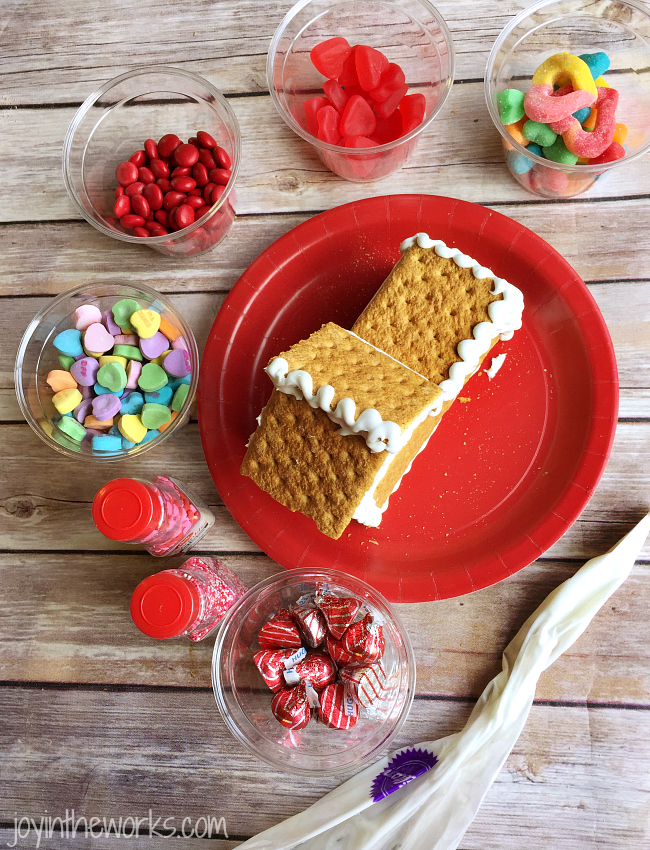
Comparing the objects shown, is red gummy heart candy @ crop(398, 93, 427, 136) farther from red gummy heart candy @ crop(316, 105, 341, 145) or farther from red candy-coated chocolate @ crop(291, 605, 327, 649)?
red candy-coated chocolate @ crop(291, 605, 327, 649)

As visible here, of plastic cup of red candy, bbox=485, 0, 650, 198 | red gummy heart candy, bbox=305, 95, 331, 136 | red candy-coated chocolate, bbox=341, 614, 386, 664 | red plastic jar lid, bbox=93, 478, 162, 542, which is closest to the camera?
red plastic jar lid, bbox=93, 478, 162, 542

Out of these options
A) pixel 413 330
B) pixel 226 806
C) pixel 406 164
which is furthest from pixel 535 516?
pixel 226 806

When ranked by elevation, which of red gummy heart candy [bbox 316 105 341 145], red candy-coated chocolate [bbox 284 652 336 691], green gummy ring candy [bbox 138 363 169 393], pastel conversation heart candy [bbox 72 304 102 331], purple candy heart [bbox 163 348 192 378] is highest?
red gummy heart candy [bbox 316 105 341 145]

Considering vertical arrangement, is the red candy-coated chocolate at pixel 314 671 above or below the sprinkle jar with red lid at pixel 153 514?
below

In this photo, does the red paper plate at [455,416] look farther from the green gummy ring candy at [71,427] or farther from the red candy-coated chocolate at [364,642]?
the green gummy ring candy at [71,427]

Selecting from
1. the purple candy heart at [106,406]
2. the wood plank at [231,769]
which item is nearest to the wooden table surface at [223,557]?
the wood plank at [231,769]

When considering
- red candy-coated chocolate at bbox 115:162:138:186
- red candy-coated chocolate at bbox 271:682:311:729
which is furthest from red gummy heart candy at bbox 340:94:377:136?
red candy-coated chocolate at bbox 271:682:311:729

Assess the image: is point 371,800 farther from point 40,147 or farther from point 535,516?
point 40,147
